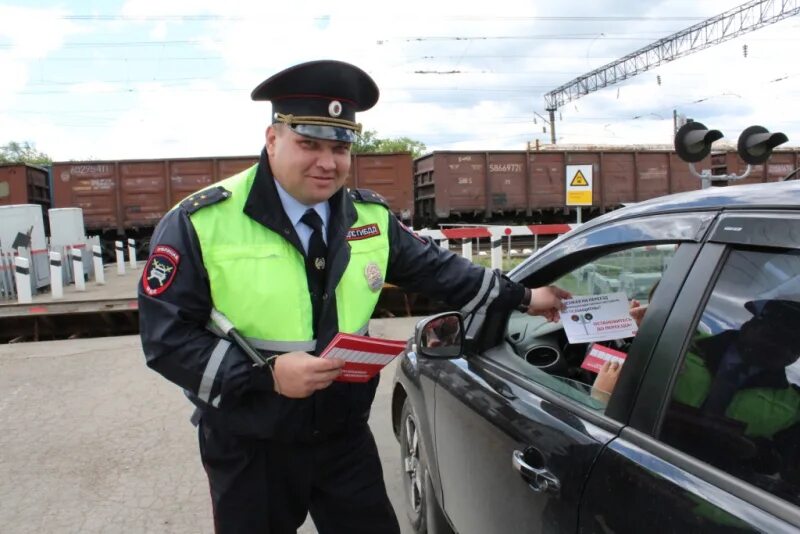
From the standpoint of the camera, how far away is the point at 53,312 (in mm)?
7559

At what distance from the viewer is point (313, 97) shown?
A: 5.66 ft

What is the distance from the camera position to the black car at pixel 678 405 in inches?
44.3

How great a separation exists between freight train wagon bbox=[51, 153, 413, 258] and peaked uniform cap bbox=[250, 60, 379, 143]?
15.7 m

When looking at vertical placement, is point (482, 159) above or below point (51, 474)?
above

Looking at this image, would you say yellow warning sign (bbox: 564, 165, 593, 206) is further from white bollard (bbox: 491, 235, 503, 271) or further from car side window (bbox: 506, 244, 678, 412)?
car side window (bbox: 506, 244, 678, 412)

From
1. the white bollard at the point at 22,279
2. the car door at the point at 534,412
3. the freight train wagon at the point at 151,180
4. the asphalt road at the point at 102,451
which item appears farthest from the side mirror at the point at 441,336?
the freight train wagon at the point at 151,180

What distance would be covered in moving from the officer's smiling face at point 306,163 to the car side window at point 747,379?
1.01 m

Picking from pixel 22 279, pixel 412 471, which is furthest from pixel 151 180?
pixel 412 471

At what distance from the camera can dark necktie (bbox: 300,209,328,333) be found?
1.76 meters

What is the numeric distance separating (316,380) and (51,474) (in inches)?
117

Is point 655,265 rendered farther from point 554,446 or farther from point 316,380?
point 316,380

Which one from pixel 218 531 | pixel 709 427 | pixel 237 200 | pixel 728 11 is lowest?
pixel 218 531

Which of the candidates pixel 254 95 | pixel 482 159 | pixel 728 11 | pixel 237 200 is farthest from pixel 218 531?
pixel 728 11

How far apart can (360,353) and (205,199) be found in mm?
608
